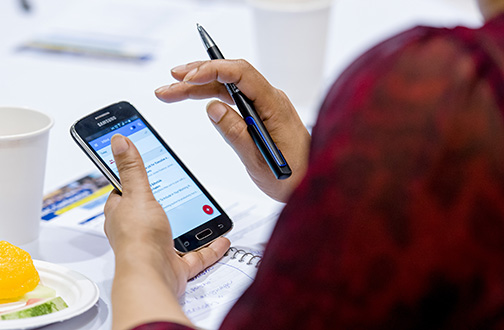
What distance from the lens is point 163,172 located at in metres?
0.79

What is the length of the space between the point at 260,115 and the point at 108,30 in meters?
0.79

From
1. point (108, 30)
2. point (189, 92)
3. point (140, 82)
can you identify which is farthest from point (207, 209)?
point (108, 30)

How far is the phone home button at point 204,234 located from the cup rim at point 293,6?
0.59 metres

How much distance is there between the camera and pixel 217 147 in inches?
43.7

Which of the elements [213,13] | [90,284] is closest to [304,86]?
[213,13]

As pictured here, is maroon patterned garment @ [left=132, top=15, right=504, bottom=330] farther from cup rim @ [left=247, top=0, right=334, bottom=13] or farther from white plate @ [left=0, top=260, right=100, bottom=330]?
cup rim @ [left=247, top=0, right=334, bottom=13]

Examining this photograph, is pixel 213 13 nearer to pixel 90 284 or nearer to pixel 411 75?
pixel 90 284

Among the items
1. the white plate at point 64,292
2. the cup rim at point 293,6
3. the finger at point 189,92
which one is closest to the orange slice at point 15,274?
the white plate at point 64,292

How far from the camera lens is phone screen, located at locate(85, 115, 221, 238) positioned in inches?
30.2

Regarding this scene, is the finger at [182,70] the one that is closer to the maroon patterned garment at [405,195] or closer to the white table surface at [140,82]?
the white table surface at [140,82]

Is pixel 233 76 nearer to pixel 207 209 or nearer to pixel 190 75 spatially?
pixel 190 75

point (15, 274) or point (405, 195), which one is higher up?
point (405, 195)

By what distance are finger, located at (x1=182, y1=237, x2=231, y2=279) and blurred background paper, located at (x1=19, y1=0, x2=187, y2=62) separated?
727mm

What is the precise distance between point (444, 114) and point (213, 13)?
52.0 inches
